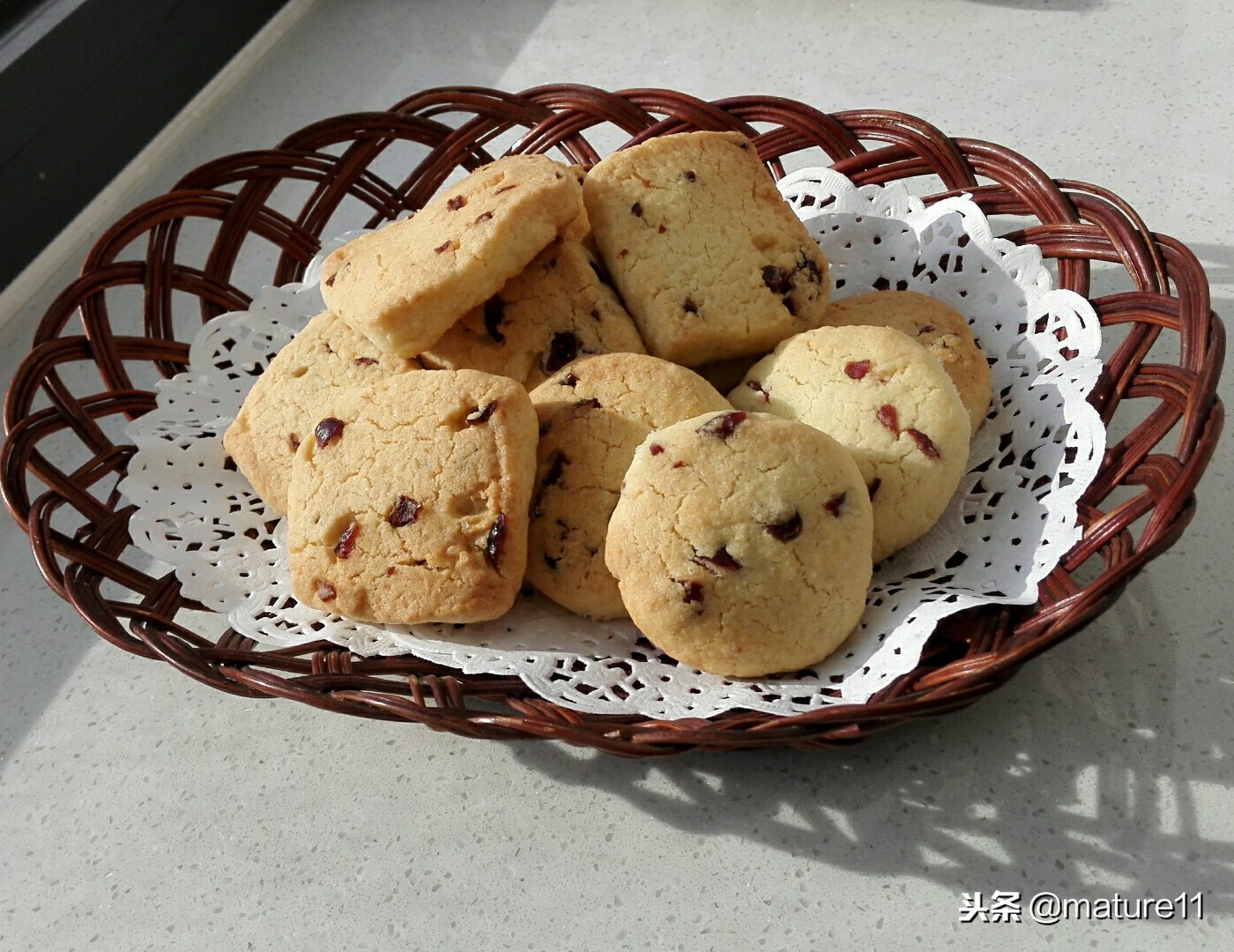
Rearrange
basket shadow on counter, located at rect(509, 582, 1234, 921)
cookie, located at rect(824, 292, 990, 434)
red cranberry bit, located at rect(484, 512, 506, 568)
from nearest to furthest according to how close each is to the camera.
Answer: basket shadow on counter, located at rect(509, 582, 1234, 921)
red cranberry bit, located at rect(484, 512, 506, 568)
cookie, located at rect(824, 292, 990, 434)

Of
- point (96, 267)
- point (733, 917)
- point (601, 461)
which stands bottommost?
point (733, 917)

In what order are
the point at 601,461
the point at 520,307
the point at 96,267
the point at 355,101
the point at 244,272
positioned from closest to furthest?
1. the point at 601,461
2. the point at 520,307
3. the point at 96,267
4. the point at 244,272
5. the point at 355,101

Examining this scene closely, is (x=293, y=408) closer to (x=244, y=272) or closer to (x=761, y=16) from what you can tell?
(x=244, y=272)

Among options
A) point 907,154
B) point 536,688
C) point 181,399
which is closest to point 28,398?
point 181,399

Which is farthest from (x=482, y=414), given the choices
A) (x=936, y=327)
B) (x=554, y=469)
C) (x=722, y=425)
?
(x=936, y=327)

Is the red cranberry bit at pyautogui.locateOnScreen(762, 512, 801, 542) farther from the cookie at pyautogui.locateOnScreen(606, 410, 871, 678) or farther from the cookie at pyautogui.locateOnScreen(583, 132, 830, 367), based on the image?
the cookie at pyautogui.locateOnScreen(583, 132, 830, 367)

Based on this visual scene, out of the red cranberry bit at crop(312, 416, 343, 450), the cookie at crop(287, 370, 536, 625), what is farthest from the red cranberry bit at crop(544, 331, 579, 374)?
the red cranberry bit at crop(312, 416, 343, 450)

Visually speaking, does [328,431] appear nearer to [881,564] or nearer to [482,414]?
[482,414]

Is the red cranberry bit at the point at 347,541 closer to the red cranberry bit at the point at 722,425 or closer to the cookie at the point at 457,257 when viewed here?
the cookie at the point at 457,257
